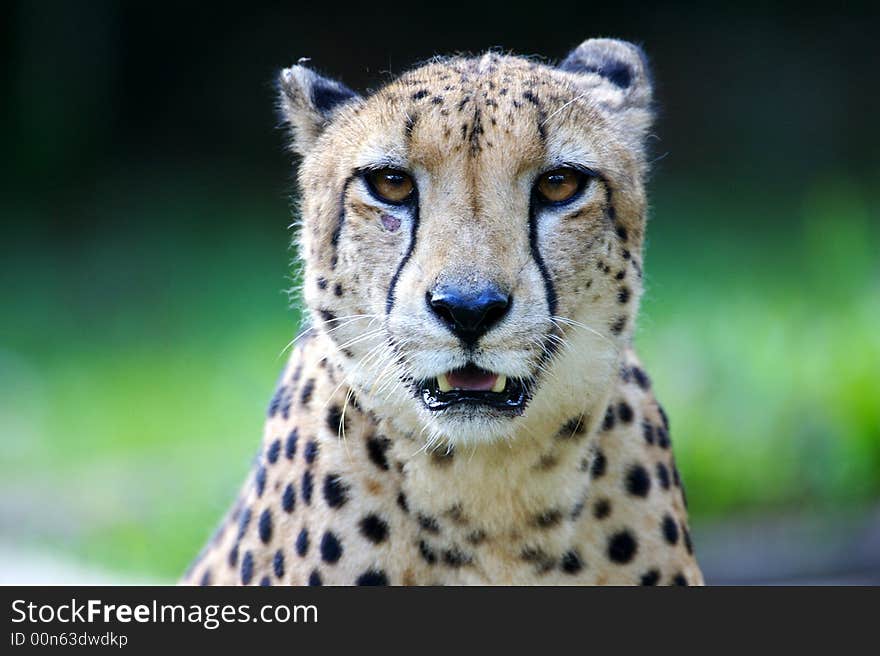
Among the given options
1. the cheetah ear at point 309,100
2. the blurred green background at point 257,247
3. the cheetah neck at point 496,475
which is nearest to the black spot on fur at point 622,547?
the cheetah neck at point 496,475

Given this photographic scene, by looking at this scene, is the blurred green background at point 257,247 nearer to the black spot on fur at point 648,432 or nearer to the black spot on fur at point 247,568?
the black spot on fur at point 648,432

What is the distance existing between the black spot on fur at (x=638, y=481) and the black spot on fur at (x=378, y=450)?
1.53 feet

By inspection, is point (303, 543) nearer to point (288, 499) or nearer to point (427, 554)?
point (288, 499)

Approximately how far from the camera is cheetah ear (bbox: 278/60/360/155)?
2465 millimetres

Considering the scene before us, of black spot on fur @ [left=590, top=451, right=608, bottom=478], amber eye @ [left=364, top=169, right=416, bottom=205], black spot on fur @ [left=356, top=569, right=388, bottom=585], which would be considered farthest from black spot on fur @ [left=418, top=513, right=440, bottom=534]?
amber eye @ [left=364, top=169, right=416, bottom=205]

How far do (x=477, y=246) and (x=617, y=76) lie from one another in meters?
0.73

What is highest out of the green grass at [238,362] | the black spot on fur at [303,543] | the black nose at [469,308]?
the green grass at [238,362]

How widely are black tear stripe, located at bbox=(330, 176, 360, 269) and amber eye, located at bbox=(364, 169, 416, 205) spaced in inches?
2.9

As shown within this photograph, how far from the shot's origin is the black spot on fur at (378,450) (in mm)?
2301

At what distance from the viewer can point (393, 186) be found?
7.23ft

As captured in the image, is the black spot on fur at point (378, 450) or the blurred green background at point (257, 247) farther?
the blurred green background at point (257, 247)
